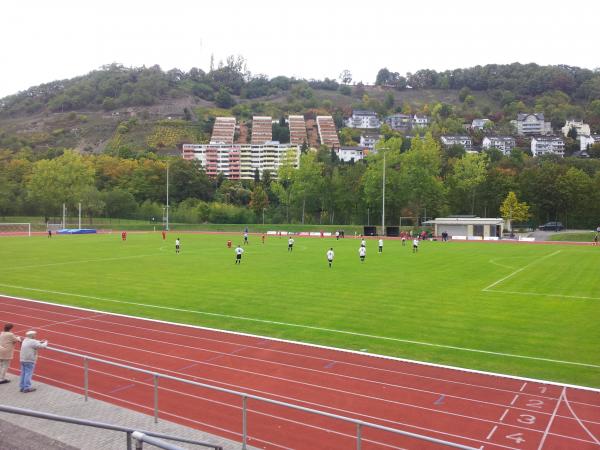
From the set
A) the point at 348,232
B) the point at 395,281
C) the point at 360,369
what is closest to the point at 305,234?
the point at 348,232

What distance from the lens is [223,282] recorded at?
26641 mm

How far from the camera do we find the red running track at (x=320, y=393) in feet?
29.4

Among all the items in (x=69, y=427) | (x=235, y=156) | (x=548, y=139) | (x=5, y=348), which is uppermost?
(x=548, y=139)

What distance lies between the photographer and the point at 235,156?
17400cm

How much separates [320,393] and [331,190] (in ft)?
292

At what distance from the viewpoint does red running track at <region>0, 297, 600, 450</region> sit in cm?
895

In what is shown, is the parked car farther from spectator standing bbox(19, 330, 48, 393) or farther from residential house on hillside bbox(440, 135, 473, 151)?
residential house on hillside bbox(440, 135, 473, 151)

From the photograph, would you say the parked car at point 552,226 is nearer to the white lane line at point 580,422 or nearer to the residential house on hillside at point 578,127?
the white lane line at point 580,422

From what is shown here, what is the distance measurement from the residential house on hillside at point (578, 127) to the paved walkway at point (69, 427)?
206 m

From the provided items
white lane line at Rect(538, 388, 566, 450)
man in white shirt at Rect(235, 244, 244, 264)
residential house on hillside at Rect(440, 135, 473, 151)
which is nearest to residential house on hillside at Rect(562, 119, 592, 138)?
residential house on hillside at Rect(440, 135, 473, 151)

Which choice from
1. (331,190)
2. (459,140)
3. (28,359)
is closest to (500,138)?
(459,140)

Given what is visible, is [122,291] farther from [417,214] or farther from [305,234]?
[417,214]

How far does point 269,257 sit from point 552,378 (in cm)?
2956

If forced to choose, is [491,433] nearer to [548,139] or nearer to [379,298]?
[379,298]
